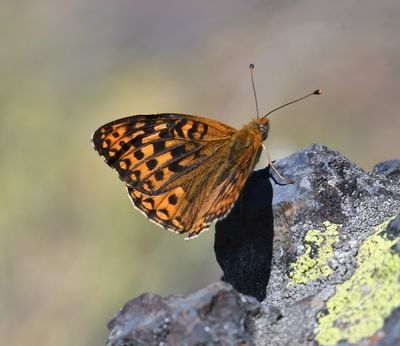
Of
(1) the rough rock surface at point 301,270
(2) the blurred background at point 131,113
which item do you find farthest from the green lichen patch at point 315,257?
(2) the blurred background at point 131,113

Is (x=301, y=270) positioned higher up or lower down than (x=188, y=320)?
higher up

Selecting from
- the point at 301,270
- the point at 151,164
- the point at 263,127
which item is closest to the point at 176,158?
the point at 151,164

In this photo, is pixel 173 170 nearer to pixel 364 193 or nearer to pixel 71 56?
pixel 364 193

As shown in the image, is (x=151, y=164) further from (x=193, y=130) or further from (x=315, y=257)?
(x=315, y=257)

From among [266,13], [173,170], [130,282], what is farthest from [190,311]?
[266,13]

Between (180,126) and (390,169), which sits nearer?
(390,169)

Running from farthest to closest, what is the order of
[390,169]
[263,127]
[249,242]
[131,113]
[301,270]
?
[131,113], [263,127], [390,169], [249,242], [301,270]
